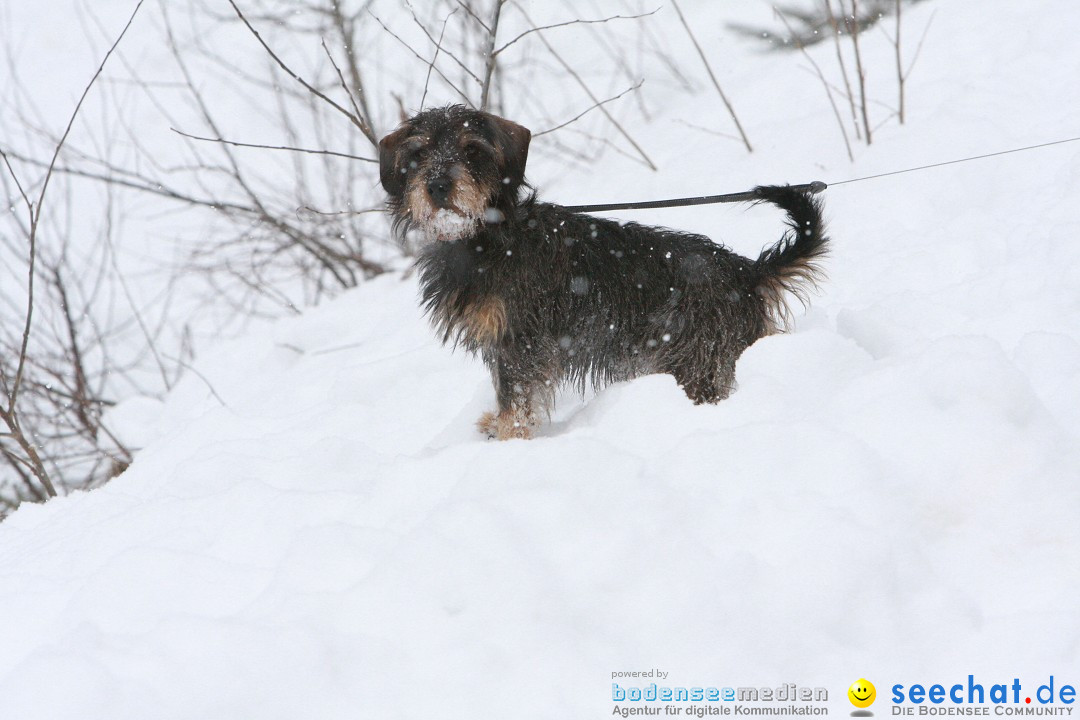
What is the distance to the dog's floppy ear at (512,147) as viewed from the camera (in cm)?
319

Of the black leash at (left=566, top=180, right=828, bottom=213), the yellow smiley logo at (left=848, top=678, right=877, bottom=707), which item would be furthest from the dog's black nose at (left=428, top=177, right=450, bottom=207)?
the yellow smiley logo at (left=848, top=678, right=877, bottom=707)

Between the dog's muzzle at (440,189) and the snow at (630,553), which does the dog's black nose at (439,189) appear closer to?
the dog's muzzle at (440,189)

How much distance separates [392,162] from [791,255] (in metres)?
1.67

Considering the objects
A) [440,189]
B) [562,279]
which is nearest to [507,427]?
[562,279]

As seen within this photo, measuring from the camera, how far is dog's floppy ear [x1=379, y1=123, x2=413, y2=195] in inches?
127

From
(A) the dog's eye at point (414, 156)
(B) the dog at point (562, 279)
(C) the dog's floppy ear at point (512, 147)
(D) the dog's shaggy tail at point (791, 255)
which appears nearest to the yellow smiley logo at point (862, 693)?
(B) the dog at point (562, 279)

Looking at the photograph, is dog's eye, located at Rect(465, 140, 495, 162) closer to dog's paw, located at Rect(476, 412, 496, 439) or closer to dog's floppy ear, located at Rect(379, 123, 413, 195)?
dog's floppy ear, located at Rect(379, 123, 413, 195)

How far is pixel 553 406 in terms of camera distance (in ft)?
11.6

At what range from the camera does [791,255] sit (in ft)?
10.5

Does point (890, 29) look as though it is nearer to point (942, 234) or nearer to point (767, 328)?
point (942, 234)

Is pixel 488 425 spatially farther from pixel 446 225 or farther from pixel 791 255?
pixel 791 255

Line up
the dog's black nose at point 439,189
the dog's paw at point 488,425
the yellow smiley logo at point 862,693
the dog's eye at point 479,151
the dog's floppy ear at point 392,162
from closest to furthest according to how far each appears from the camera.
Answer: the yellow smiley logo at point 862,693 → the dog's black nose at point 439,189 → the dog's eye at point 479,151 → the dog's floppy ear at point 392,162 → the dog's paw at point 488,425

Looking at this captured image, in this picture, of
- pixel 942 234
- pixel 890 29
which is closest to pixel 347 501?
pixel 942 234

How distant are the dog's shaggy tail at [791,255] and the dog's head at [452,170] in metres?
1.00
